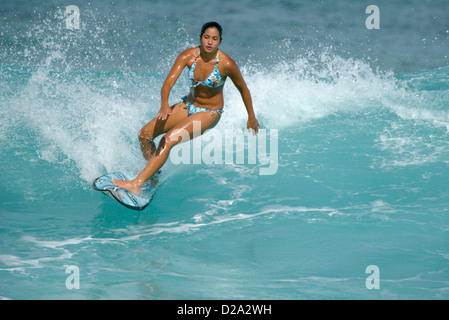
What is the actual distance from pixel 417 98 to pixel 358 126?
4.19ft

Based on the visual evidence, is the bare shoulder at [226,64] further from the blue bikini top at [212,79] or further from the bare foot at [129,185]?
the bare foot at [129,185]

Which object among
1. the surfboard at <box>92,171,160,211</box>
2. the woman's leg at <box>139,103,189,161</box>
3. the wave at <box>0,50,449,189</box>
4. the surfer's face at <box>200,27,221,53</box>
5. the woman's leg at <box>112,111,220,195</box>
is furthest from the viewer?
the wave at <box>0,50,449,189</box>

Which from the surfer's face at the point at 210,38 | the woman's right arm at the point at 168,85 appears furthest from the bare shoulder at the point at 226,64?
the woman's right arm at the point at 168,85

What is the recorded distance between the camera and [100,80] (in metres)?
9.62

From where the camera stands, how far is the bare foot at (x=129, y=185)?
18.4ft

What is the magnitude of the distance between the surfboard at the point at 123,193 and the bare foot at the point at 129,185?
1.7 inches

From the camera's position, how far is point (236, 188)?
6477 mm

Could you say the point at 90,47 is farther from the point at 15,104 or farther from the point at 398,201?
the point at 398,201

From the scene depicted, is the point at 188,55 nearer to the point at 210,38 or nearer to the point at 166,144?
the point at 210,38

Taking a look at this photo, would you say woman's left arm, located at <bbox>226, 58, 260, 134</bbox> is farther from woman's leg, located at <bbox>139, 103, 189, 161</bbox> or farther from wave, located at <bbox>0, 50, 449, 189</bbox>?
wave, located at <bbox>0, 50, 449, 189</bbox>

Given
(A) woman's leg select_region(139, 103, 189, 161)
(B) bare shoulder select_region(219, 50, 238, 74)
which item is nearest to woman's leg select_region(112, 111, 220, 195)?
(A) woman's leg select_region(139, 103, 189, 161)

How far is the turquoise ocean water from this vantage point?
459cm

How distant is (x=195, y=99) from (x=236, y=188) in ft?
3.94

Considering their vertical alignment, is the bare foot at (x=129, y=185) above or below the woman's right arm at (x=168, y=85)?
below
